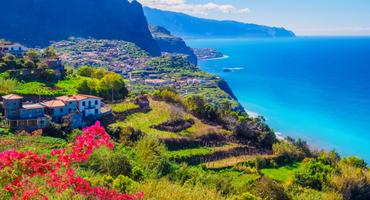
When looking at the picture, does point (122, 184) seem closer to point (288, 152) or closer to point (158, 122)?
point (158, 122)

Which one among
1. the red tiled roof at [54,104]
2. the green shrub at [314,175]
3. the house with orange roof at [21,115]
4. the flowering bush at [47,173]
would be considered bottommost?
the green shrub at [314,175]

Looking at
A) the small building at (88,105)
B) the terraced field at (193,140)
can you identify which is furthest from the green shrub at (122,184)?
the small building at (88,105)

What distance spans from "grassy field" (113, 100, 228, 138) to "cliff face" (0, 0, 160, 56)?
363ft

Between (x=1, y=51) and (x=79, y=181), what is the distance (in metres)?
52.3

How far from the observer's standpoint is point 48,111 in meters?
39.7

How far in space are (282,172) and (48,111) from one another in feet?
74.5

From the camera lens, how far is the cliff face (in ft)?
515

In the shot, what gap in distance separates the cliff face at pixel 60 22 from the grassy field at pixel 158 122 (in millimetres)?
110696

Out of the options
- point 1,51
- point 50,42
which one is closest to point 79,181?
point 1,51

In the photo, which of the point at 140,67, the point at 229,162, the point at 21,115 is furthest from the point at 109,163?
the point at 140,67

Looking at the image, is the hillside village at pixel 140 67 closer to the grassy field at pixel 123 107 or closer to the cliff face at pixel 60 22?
the cliff face at pixel 60 22

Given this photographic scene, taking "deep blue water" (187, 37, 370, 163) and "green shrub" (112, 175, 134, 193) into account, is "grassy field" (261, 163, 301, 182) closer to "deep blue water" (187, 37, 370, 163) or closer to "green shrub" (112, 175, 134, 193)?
"green shrub" (112, 175, 134, 193)

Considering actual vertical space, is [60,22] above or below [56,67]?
above

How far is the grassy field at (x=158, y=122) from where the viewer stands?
42997 millimetres
